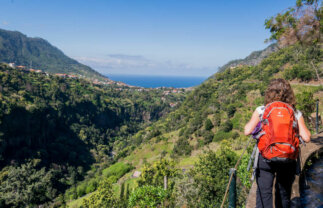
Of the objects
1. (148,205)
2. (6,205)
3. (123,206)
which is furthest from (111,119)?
(148,205)

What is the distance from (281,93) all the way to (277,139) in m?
0.66

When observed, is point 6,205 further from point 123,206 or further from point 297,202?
point 297,202

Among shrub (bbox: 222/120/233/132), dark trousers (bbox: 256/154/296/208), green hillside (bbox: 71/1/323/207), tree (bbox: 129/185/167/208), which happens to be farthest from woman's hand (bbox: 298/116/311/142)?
shrub (bbox: 222/120/233/132)

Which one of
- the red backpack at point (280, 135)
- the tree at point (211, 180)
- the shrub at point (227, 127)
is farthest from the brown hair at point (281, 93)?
the shrub at point (227, 127)

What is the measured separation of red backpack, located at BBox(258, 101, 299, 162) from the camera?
7.23 feet

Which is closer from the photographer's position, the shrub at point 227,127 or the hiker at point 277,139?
the hiker at point 277,139

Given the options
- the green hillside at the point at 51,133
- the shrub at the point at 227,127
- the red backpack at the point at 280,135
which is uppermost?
the red backpack at the point at 280,135

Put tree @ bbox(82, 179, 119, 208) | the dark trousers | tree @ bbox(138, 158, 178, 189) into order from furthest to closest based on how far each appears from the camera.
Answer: tree @ bbox(82, 179, 119, 208)
tree @ bbox(138, 158, 178, 189)
the dark trousers

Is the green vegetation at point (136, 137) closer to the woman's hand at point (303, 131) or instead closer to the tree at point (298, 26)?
the tree at point (298, 26)

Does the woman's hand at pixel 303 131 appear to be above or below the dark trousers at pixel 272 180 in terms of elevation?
above

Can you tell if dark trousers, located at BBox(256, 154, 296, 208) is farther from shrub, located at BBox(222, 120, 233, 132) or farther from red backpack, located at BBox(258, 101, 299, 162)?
shrub, located at BBox(222, 120, 233, 132)

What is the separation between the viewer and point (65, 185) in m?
64.1

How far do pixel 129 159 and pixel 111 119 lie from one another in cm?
7199

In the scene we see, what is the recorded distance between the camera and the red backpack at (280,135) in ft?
7.23
